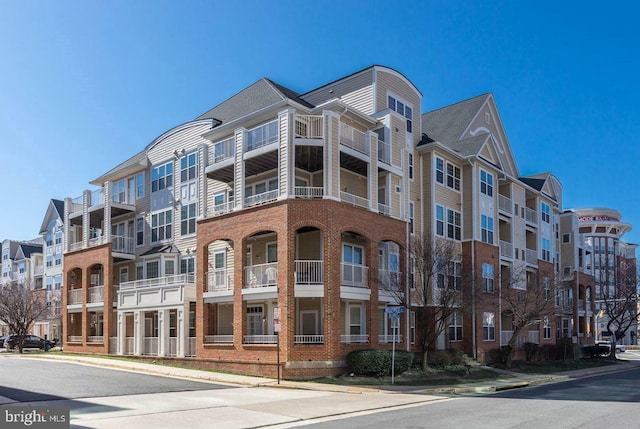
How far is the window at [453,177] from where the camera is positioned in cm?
3844

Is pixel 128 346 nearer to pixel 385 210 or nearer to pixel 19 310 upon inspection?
pixel 19 310

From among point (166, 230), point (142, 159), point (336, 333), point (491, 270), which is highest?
point (142, 159)

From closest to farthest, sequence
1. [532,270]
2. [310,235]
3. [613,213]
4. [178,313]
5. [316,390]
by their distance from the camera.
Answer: [316,390], [310,235], [178,313], [532,270], [613,213]

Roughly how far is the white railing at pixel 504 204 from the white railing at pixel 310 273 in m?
19.0

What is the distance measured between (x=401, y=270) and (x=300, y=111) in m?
9.82

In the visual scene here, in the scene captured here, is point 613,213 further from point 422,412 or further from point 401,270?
point 422,412

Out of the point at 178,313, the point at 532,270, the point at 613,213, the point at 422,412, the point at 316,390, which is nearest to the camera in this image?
the point at 422,412

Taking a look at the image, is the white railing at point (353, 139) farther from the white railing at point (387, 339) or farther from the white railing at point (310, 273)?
the white railing at point (387, 339)

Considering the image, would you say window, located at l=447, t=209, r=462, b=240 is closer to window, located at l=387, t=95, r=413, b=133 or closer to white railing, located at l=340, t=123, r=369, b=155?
window, located at l=387, t=95, r=413, b=133

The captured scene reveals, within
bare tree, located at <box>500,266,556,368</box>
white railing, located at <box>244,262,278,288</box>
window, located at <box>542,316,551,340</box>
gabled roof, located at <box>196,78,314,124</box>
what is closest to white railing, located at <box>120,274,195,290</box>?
white railing, located at <box>244,262,278,288</box>

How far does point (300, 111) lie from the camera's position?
31.1 m

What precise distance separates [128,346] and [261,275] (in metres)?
13.1

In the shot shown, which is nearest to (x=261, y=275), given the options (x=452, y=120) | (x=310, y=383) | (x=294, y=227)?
(x=294, y=227)

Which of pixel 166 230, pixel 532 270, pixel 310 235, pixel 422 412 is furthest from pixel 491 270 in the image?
pixel 422 412
